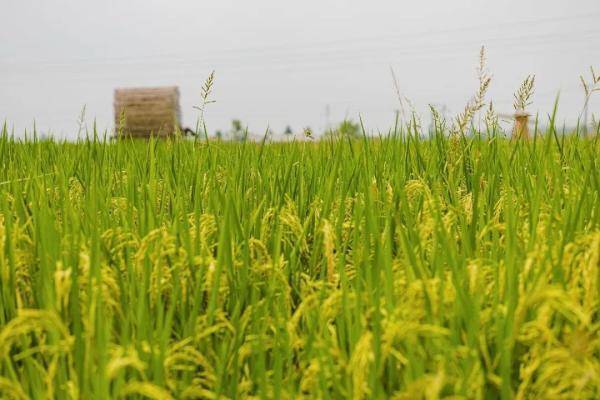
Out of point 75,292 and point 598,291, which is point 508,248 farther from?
point 75,292

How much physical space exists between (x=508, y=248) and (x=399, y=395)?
40 centimetres

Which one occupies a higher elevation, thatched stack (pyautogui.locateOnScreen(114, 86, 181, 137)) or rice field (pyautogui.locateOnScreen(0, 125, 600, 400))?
thatched stack (pyautogui.locateOnScreen(114, 86, 181, 137))

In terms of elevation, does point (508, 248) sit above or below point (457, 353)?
above

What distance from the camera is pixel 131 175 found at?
1.98 metres

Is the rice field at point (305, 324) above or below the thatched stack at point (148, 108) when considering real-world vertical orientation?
below

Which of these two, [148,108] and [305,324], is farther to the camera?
[148,108]

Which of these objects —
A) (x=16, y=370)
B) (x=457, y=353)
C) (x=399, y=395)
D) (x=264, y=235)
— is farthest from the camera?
(x=264, y=235)

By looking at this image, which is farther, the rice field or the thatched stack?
the thatched stack

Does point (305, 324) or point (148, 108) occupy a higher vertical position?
point (148, 108)

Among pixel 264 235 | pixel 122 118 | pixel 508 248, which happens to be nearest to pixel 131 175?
pixel 264 235

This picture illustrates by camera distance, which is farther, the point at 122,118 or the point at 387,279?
the point at 122,118

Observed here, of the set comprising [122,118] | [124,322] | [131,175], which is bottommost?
[124,322]

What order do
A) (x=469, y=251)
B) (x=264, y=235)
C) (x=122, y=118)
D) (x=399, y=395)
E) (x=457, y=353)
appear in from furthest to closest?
(x=122, y=118)
(x=264, y=235)
(x=469, y=251)
(x=457, y=353)
(x=399, y=395)

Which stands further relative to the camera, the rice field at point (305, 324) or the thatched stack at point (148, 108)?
the thatched stack at point (148, 108)
